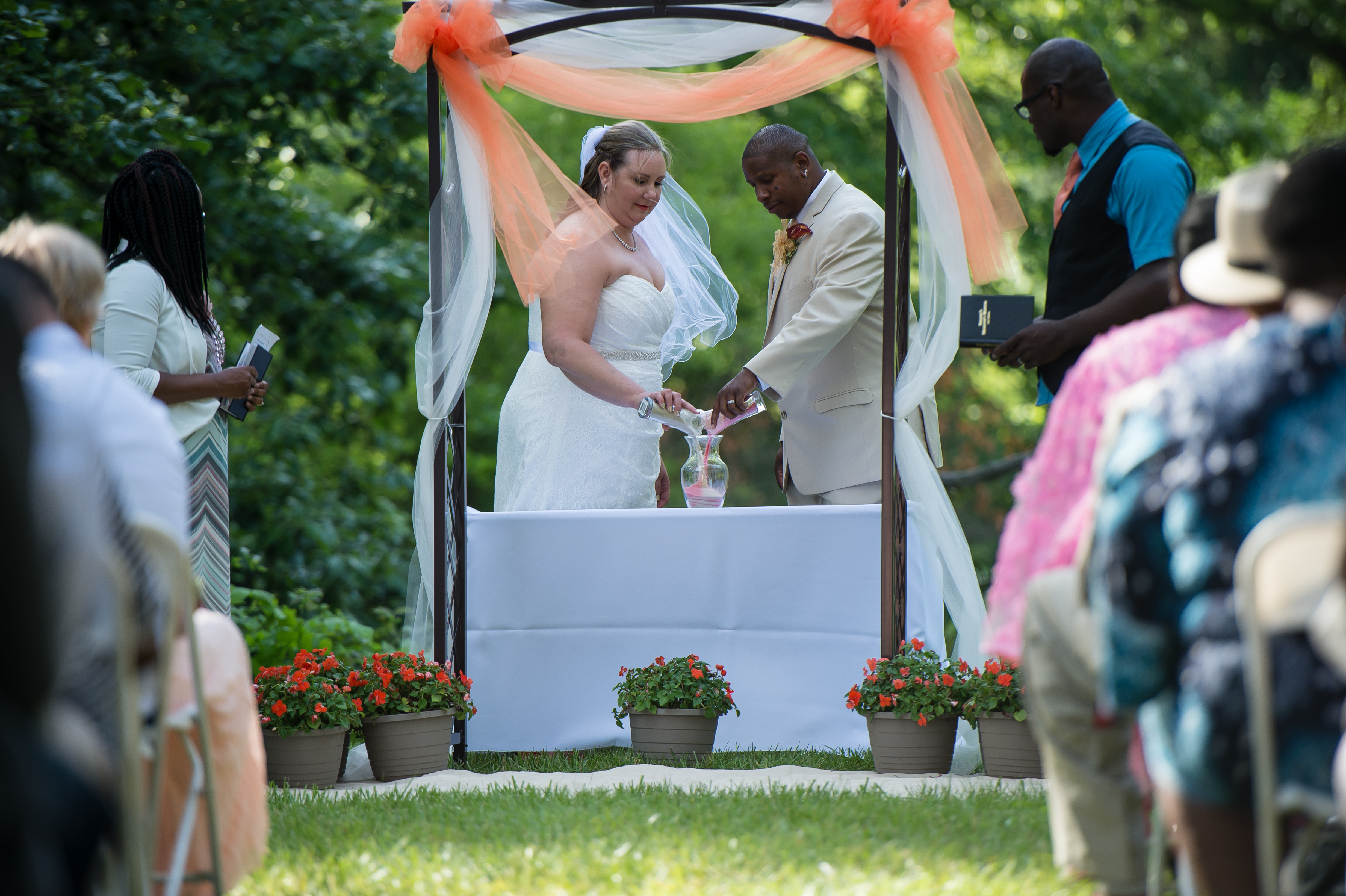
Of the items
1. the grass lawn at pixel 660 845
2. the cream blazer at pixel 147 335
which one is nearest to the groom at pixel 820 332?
the grass lawn at pixel 660 845

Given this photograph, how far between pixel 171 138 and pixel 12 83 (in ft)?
2.28

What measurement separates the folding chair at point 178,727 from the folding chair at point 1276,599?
5.23 feet

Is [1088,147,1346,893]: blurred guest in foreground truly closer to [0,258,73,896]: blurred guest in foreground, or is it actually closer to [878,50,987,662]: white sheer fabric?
[0,258,73,896]: blurred guest in foreground

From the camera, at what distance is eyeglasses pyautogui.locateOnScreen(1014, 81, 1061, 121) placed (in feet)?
13.4

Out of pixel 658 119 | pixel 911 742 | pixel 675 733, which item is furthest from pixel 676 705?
pixel 658 119

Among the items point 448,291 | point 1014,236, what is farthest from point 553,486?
point 1014,236

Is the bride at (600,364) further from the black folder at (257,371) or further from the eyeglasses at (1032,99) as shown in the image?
the eyeglasses at (1032,99)

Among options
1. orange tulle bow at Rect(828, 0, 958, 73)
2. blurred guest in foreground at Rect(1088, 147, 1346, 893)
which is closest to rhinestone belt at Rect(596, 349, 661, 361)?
orange tulle bow at Rect(828, 0, 958, 73)

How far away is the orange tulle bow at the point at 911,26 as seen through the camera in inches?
170

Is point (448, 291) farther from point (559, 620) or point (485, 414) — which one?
point (485, 414)

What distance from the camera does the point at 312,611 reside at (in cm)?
823

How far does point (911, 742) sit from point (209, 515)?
242cm

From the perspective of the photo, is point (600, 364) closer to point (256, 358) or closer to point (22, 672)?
point (256, 358)

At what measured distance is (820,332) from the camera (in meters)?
→ 4.61
